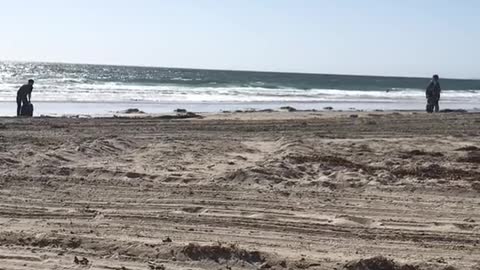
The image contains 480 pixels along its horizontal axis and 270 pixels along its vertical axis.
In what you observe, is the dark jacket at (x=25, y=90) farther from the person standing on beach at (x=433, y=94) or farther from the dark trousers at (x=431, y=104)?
the dark trousers at (x=431, y=104)

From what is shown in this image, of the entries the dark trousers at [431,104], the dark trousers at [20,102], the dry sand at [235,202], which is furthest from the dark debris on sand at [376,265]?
the dark trousers at [431,104]

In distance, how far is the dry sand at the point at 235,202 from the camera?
5.25 meters

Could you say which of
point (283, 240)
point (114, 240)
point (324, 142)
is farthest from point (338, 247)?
point (324, 142)

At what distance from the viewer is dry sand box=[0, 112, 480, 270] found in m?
5.25

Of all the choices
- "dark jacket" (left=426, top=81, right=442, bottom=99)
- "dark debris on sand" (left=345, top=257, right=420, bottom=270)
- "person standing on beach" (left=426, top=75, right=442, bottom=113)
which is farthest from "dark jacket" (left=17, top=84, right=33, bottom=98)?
"dark debris on sand" (left=345, top=257, right=420, bottom=270)

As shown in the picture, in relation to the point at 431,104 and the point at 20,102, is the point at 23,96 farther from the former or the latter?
the point at 431,104

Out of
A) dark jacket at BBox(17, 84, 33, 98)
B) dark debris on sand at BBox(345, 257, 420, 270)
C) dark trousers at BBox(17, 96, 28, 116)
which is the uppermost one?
dark jacket at BBox(17, 84, 33, 98)

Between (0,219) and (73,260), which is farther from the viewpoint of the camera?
(0,219)

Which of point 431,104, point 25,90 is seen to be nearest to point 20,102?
point 25,90

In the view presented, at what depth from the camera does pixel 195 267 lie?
5004 mm

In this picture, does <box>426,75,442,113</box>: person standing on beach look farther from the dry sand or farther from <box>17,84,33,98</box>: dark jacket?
<box>17,84,33,98</box>: dark jacket

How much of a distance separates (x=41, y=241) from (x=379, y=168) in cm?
509

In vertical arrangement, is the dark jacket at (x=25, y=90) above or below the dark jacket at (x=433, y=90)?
below

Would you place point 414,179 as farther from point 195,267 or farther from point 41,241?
point 41,241
